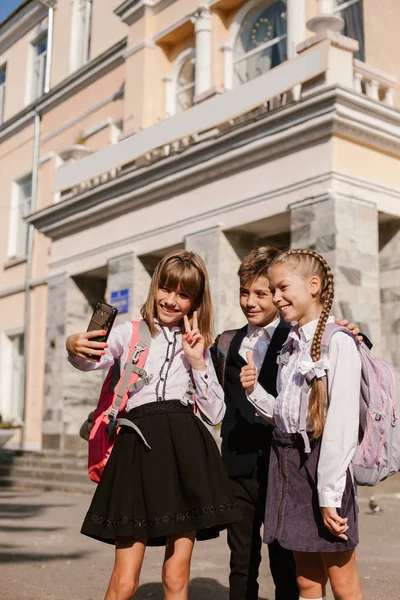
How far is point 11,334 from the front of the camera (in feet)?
58.4

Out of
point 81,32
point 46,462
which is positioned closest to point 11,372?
point 46,462

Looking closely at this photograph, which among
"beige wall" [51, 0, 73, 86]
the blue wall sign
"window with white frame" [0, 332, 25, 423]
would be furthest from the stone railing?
"window with white frame" [0, 332, 25, 423]

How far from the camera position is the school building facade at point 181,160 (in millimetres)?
9523

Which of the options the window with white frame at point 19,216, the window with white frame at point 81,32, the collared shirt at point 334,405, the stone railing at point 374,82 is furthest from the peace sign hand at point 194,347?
the window with white frame at point 19,216

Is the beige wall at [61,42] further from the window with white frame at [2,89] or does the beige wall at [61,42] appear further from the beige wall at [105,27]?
the window with white frame at [2,89]

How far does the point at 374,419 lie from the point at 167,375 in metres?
0.90

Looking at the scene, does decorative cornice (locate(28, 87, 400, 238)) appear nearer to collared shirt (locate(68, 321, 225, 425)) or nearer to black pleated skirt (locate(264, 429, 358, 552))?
collared shirt (locate(68, 321, 225, 425))

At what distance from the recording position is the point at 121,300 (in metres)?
12.8

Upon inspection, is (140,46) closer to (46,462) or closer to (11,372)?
(46,462)

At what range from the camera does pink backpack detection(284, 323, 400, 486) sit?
2.83 m

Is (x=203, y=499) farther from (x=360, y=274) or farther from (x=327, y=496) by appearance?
(x=360, y=274)

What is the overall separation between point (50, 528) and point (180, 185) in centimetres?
596

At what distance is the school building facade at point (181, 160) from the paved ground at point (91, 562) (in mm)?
3532

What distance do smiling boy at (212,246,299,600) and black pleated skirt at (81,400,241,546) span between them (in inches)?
17.3
